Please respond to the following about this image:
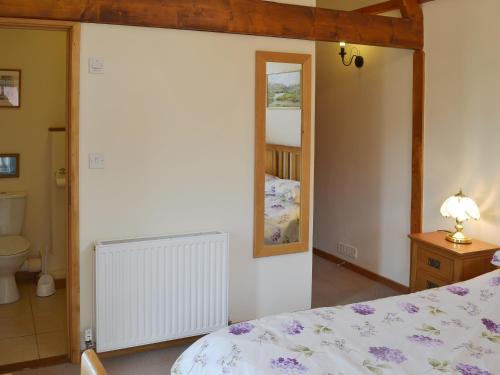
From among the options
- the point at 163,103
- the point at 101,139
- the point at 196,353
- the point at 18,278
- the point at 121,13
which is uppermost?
the point at 121,13

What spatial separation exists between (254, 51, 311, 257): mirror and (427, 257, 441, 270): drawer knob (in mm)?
835

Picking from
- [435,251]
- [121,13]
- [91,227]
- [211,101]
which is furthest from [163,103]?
[435,251]

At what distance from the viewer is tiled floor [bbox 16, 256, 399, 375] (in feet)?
9.75

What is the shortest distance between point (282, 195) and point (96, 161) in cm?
125

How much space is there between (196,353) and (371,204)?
2.99m

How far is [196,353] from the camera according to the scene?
6.81 feet

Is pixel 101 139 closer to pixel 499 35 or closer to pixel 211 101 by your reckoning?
pixel 211 101

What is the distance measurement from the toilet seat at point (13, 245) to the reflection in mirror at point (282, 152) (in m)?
1.86

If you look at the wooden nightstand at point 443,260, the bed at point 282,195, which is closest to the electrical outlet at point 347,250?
the wooden nightstand at point 443,260

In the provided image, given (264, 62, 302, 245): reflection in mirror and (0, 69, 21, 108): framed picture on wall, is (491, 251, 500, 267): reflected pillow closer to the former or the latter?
(264, 62, 302, 245): reflection in mirror

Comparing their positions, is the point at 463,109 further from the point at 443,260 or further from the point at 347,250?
the point at 347,250

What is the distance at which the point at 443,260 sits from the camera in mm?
3453

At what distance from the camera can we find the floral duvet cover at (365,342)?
1.89 meters

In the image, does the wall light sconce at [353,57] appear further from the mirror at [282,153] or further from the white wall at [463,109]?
the mirror at [282,153]
